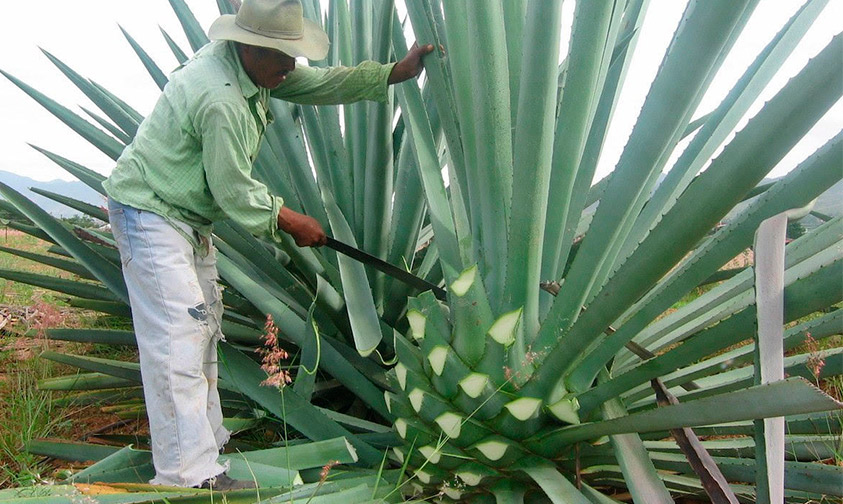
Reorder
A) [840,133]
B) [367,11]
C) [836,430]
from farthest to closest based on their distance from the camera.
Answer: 1. [367,11]
2. [836,430]
3. [840,133]

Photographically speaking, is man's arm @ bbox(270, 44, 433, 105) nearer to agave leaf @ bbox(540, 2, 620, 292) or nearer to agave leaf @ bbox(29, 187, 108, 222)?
agave leaf @ bbox(540, 2, 620, 292)

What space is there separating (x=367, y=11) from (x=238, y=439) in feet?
4.56

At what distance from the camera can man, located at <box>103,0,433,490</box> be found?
153 centimetres

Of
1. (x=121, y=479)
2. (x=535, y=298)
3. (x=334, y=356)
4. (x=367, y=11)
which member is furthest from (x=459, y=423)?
(x=367, y=11)

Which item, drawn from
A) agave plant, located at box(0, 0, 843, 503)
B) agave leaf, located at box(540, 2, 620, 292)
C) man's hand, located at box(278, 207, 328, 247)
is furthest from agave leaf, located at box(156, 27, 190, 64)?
agave leaf, located at box(540, 2, 620, 292)

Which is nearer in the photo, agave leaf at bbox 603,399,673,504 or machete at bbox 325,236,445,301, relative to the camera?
agave leaf at bbox 603,399,673,504

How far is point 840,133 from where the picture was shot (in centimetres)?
95

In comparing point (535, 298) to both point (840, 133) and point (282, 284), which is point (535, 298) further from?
point (282, 284)

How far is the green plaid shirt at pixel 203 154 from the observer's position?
4.98 feet

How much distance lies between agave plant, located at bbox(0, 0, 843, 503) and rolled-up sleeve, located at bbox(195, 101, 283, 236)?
0.26 metres

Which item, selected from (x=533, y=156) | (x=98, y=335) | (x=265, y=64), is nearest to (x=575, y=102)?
(x=533, y=156)

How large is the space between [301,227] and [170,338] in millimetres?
398

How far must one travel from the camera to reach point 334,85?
1947 mm

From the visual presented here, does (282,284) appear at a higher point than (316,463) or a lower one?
higher
